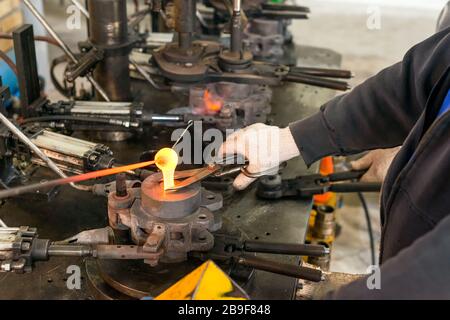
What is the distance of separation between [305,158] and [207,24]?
1.12m

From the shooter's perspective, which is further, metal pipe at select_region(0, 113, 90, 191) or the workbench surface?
metal pipe at select_region(0, 113, 90, 191)

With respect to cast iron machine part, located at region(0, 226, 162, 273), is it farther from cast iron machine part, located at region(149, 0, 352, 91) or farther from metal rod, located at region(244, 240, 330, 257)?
cast iron machine part, located at region(149, 0, 352, 91)

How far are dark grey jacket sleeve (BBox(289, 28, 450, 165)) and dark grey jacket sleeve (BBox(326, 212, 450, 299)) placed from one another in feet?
1.31

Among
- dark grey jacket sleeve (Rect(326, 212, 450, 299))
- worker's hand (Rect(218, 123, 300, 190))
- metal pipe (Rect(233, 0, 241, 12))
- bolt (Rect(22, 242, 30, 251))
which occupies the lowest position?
bolt (Rect(22, 242, 30, 251))

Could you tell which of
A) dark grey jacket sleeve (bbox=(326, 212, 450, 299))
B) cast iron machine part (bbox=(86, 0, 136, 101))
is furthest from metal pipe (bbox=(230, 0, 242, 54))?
dark grey jacket sleeve (bbox=(326, 212, 450, 299))

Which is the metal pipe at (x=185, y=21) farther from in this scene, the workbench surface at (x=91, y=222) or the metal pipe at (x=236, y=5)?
the workbench surface at (x=91, y=222)

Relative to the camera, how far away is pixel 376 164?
4.66 ft

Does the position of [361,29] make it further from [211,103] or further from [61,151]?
[61,151]

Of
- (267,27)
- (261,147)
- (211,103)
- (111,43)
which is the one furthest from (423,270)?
(267,27)

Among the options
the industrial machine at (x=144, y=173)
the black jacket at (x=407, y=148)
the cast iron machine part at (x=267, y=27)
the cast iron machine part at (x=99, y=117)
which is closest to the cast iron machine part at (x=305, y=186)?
the industrial machine at (x=144, y=173)

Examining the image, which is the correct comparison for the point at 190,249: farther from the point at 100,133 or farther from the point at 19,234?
the point at 100,133

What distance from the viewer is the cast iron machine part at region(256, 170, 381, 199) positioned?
125cm
